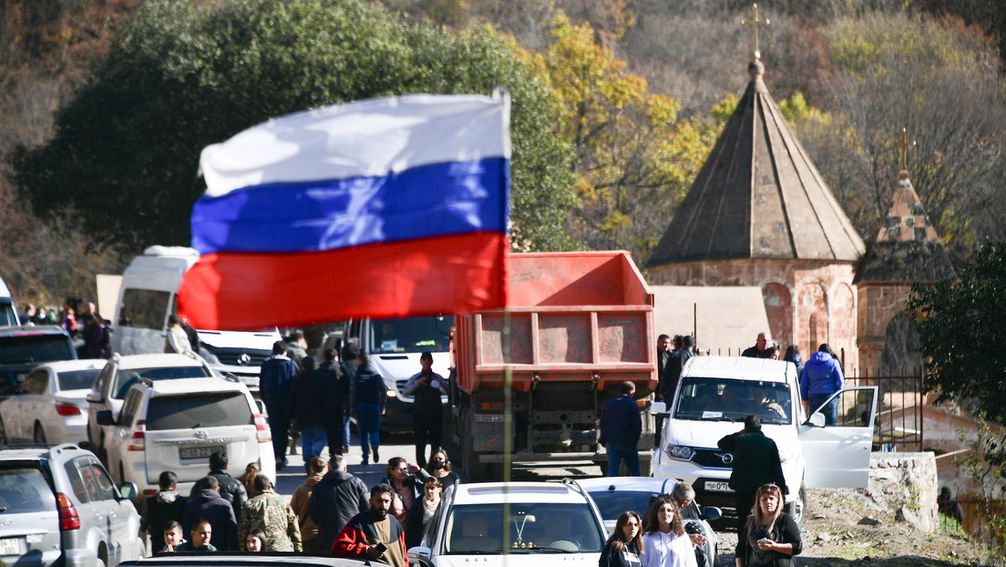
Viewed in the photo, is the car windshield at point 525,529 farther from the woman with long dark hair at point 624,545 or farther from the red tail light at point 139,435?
the red tail light at point 139,435

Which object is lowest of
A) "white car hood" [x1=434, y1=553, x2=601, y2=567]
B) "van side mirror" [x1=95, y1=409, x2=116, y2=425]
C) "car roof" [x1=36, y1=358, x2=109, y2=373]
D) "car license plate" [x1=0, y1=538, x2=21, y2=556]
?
"white car hood" [x1=434, y1=553, x2=601, y2=567]

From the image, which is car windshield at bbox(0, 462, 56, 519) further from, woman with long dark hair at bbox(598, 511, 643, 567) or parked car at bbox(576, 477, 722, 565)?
parked car at bbox(576, 477, 722, 565)

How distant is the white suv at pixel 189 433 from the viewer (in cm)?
1888

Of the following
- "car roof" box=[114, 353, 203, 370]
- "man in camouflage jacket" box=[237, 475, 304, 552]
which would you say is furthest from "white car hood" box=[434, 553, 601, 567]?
"car roof" box=[114, 353, 203, 370]

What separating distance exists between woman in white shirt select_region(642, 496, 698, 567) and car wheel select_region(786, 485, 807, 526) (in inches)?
251

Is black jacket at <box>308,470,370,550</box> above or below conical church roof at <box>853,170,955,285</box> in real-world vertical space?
below

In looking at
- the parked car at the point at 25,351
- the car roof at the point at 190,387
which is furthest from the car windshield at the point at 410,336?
the car roof at the point at 190,387

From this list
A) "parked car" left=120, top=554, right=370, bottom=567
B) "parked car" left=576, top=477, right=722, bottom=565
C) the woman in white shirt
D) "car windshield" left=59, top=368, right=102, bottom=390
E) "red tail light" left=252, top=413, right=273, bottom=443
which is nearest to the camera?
"parked car" left=120, top=554, right=370, bottom=567

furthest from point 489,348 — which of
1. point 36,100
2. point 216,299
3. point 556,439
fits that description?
point 36,100

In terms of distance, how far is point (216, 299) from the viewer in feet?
27.0

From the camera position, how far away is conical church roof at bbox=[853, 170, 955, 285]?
47.2m

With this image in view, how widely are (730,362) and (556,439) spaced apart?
7.84ft

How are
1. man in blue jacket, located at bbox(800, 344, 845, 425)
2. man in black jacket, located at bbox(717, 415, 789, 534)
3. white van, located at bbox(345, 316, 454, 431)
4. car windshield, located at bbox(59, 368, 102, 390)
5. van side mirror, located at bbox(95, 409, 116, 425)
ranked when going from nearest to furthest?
man in black jacket, located at bbox(717, 415, 789, 534), van side mirror, located at bbox(95, 409, 116, 425), man in blue jacket, located at bbox(800, 344, 845, 425), car windshield, located at bbox(59, 368, 102, 390), white van, located at bbox(345, 316, 454, 431)

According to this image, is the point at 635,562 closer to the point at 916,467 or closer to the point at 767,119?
the point at 916,467
